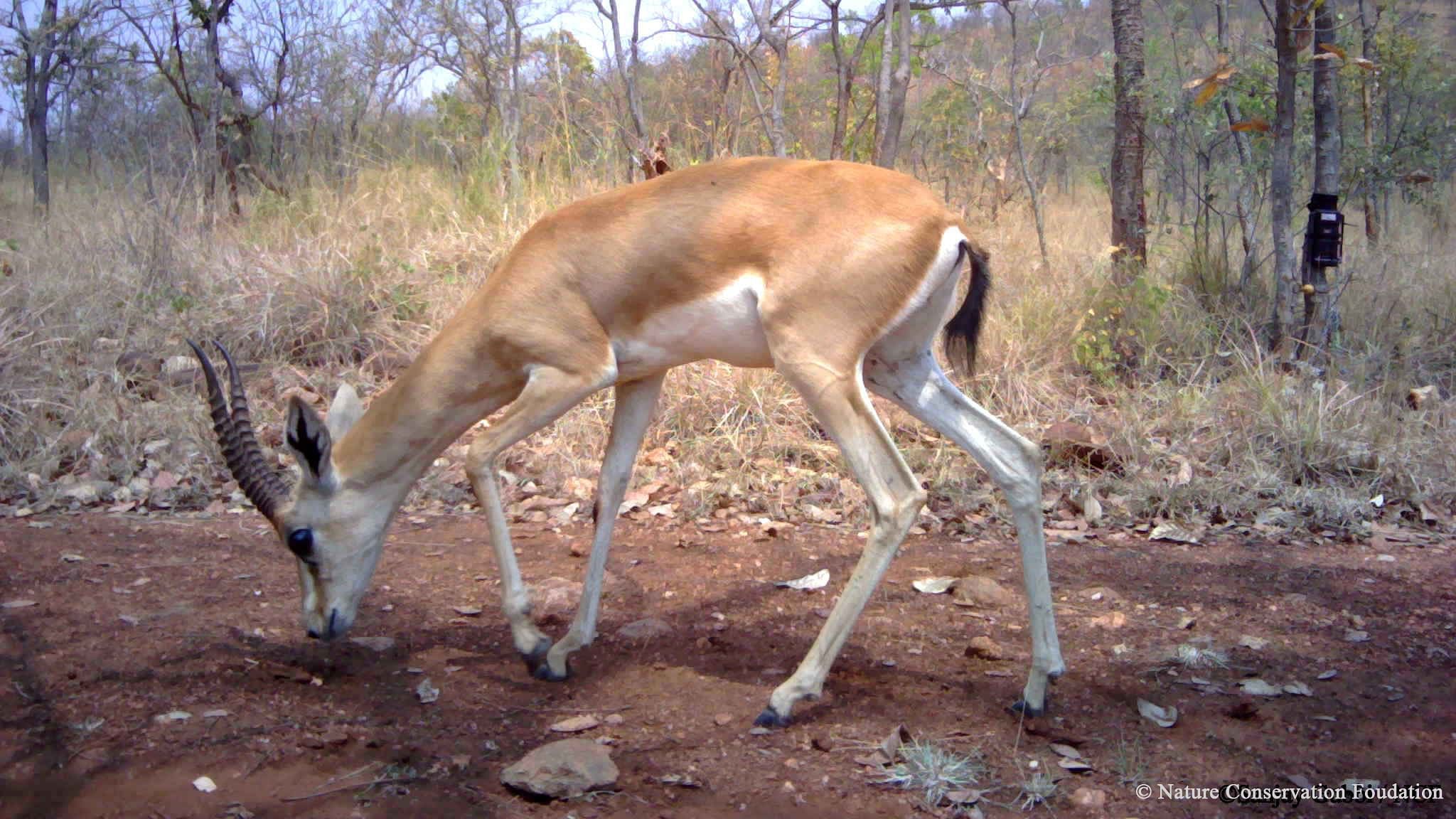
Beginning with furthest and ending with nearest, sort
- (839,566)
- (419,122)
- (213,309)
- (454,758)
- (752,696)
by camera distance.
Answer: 1. (419,122)
2. (213,309)
3. (839,566)
4. (752,696)
5. (454,758)

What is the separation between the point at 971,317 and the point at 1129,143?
4.07m

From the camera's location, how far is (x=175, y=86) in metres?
10.9

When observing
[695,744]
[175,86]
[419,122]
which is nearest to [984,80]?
[419,122]

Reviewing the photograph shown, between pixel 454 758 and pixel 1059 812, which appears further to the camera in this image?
pixel 454 758

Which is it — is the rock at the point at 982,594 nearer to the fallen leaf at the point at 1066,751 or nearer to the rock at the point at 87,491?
the fallen leaf at the point at 1066,751

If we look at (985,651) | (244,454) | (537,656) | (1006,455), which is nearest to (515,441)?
(537,656)

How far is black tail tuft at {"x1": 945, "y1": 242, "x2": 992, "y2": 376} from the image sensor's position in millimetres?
3783

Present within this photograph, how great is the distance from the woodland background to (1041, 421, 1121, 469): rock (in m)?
0.02

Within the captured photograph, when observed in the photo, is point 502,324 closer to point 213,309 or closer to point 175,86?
point 213,309

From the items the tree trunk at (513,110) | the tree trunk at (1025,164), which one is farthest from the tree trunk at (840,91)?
the tree trunk at (513,110)

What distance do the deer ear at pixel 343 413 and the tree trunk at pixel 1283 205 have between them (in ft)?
17.6

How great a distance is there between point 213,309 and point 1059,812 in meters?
6.84

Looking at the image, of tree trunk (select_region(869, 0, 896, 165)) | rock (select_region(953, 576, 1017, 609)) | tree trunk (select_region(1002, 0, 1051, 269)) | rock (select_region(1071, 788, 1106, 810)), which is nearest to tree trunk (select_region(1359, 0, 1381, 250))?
tree trunk (select_region(1002, 0, 1051, 269))

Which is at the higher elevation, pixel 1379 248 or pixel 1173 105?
pixel 1173 105
